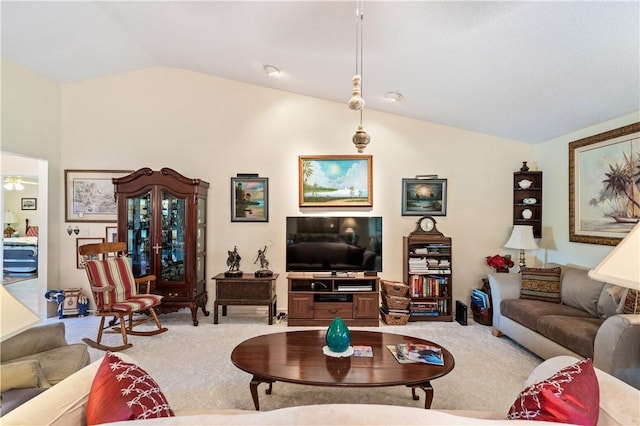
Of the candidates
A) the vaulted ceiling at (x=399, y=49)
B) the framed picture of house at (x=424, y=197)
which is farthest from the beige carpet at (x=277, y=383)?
the vaulted ceiling at (x=399, y=49)

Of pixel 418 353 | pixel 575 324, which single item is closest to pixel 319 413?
pixel 418 353

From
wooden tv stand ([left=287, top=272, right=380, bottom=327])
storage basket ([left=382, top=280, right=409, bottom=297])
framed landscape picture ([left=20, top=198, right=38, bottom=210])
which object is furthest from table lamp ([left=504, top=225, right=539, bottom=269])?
framed landscape picture ([left=20, top=198, right=38, bottom=210])

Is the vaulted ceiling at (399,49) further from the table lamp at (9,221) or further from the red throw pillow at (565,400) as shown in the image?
the table lamp at (9,221)

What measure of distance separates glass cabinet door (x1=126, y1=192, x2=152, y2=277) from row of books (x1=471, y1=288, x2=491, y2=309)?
13.8 feet

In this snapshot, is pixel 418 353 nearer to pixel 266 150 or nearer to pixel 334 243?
pixel 334 243

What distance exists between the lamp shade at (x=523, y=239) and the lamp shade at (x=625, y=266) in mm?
3597

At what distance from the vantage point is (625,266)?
0.82m

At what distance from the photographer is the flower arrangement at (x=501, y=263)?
4.16m

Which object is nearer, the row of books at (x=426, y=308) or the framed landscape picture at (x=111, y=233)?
the row of books at (x=426, y=308)

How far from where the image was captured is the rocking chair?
3.37 m

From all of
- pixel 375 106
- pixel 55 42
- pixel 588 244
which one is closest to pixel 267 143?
pixel 375 106

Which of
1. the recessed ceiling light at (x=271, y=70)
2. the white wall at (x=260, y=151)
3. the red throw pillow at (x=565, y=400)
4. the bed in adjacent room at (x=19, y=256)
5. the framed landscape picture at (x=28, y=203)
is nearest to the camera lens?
the red throw pillow at (x=565, y=400)

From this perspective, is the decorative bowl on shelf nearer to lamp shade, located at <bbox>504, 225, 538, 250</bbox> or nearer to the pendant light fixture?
lamp shade, located at <bbox>504, 225, 538, 250</bbox>

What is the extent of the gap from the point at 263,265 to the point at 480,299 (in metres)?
2.85
